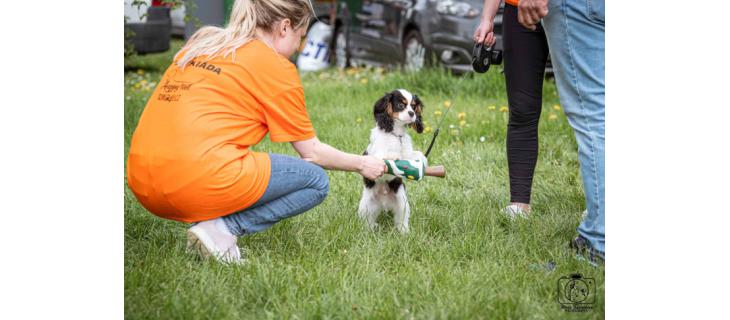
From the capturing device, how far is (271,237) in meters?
3.56

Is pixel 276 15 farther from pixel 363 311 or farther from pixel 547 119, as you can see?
pixel 547 119

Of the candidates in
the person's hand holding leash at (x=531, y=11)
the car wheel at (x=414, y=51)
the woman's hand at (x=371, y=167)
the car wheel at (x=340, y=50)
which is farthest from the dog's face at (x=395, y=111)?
the car wheel at (x=340, y=50)

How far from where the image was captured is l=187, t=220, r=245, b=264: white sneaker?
3.12m

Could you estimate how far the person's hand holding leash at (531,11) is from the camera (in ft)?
10.4

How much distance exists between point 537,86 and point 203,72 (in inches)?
65.7

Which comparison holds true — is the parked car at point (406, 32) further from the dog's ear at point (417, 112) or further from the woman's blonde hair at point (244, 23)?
the woman's blonde hair at point (244, 23)

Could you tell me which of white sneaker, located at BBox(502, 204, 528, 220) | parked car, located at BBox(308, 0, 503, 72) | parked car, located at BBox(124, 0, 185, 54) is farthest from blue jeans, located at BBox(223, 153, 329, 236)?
parked car, located at BBox(308, 0, 503, 72)

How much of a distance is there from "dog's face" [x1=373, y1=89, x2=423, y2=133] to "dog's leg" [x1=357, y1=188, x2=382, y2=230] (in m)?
0.34

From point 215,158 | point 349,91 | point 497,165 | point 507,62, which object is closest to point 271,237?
point 215,158

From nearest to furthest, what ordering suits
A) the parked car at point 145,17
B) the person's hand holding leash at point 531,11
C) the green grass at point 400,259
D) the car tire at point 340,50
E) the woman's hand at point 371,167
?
the green grass at point 400,259, the person's hand holding leash at point 531,11, the woman's hand at point 371,167, the parked car at point 145,17, the car tire at point 340,50

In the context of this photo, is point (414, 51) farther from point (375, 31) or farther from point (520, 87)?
point (520, 87)

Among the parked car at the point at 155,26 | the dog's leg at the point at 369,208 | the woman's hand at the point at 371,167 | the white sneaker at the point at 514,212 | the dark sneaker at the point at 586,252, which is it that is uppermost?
the woman's hand at the point at 371,167

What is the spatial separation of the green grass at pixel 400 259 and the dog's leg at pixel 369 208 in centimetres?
7

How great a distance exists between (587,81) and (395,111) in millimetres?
1071
